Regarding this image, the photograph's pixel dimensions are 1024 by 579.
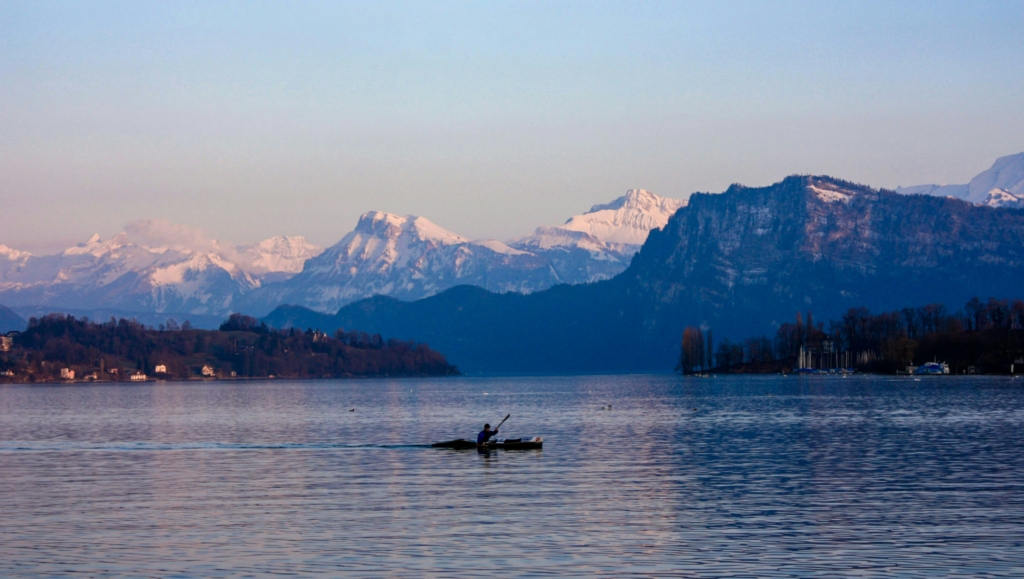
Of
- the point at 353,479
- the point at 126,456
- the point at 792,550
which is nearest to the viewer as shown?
the point at 792,550

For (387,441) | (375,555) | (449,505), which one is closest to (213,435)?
(387,441)

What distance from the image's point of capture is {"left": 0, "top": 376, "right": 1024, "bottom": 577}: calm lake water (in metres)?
47.0

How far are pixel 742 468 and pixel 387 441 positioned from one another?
43.2 meters

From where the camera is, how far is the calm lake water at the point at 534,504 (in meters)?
47.0

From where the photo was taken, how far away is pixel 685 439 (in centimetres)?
11131

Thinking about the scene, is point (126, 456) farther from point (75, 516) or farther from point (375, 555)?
point (375, 555)

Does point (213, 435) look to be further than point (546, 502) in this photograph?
Yes

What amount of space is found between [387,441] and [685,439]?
2820 cm

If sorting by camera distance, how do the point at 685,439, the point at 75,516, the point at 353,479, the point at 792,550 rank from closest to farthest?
the point at 792,550, the point at 75,516, the point at 353,479, the point at 685,439

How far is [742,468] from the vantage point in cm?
8250

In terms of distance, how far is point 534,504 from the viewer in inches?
2525

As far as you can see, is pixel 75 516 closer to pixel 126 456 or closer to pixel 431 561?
pixel 431 561

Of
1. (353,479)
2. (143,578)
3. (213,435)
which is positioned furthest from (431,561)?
(213,435)

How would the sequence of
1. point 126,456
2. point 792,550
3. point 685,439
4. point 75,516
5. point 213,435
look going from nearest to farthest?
point 792,550 < point 75,516 < point 126,456 < point 685,439 < point 213,435
